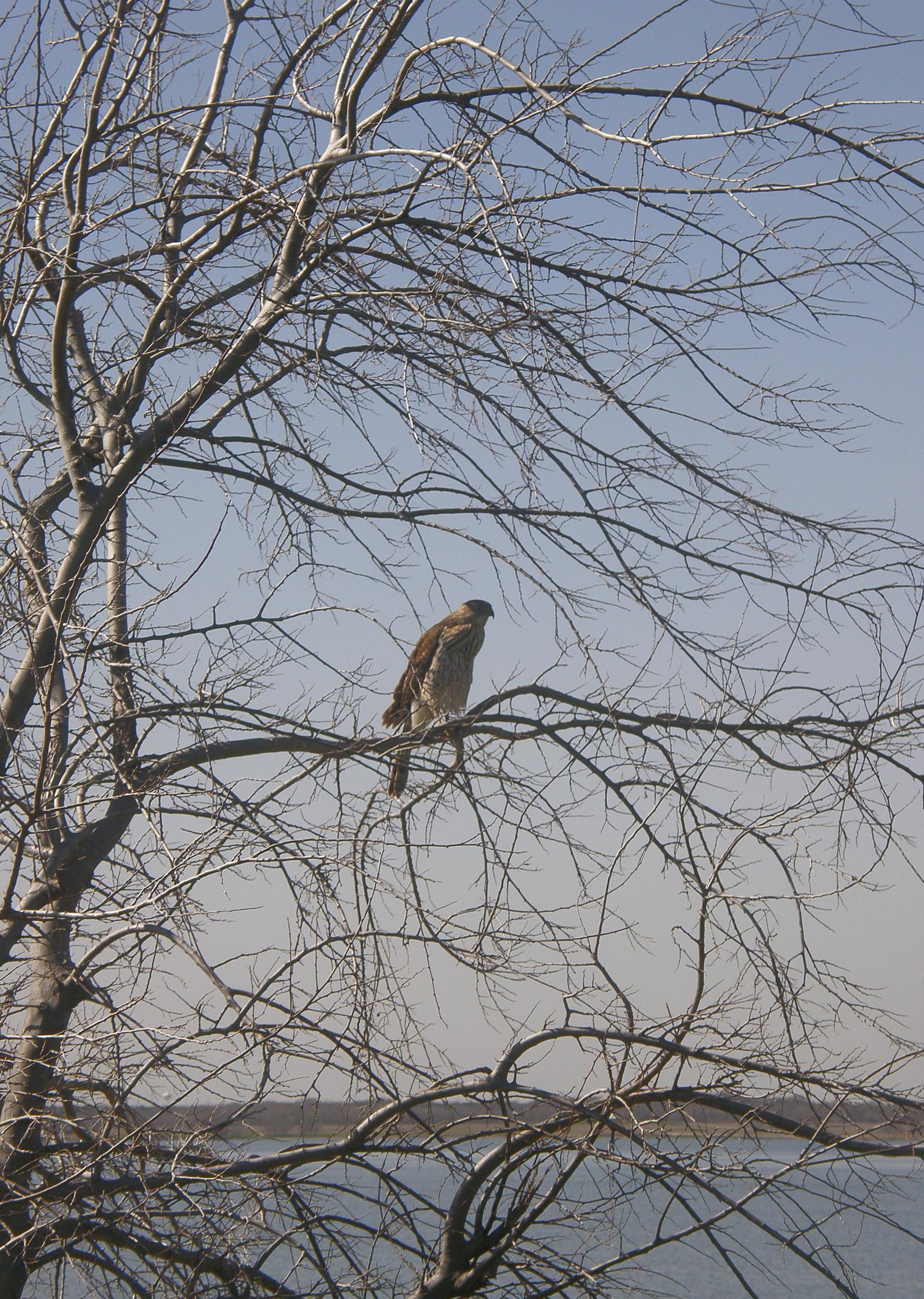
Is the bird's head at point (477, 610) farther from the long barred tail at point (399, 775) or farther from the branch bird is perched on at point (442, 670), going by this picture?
the long barred tail at point (399, 775)

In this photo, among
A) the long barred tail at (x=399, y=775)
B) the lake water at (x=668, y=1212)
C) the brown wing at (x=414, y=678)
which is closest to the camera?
the lake water at (x=668, y=1212)

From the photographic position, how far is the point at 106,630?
3.75 metres

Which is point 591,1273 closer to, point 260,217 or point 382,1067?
point 382,1067

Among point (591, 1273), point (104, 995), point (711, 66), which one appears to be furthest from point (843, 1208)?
point (711, 66)

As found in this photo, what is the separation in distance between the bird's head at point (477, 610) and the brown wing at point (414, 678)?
12 cm

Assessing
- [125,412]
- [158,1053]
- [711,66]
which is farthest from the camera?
[125,412]

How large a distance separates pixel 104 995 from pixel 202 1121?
464 millimetres

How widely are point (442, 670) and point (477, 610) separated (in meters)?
0.38

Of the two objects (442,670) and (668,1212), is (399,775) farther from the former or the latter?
(442,670)

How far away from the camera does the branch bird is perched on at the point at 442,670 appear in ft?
18.8

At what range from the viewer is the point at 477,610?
6230mm

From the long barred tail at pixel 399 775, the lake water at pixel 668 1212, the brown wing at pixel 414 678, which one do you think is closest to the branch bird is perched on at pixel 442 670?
the brown wing at pixel 414 678

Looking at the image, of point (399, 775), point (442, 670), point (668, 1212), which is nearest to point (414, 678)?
point (442, 670)

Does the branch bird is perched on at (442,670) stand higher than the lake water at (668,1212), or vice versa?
the branch bird is perched on at (442,670)
